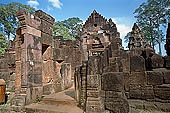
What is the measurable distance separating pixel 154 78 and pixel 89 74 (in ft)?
6.44

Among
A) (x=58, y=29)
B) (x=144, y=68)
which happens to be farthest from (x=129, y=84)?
(x=58, y=29)

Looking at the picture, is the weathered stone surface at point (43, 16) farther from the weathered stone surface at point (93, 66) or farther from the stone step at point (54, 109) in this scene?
the stone step at point (54, 109)

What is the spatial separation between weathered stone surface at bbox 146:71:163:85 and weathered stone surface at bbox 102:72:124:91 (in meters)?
0.93

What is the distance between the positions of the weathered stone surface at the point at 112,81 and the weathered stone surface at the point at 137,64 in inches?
29.7

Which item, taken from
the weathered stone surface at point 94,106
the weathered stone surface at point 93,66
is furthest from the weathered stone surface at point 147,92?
the weathered stone surface at point 93,66

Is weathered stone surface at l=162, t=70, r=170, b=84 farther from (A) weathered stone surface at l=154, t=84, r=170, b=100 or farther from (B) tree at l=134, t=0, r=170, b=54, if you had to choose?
(B) tree at l=134, t=0, r=170, b=54

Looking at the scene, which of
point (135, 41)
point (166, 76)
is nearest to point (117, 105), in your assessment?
point (166, 76)

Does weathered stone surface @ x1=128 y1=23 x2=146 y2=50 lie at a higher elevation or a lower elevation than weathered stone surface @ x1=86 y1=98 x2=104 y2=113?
higher

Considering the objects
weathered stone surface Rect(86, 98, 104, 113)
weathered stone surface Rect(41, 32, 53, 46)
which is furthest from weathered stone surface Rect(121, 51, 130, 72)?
weathered stone surface Rect(41, 32, 53, 46)

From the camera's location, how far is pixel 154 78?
147 inches

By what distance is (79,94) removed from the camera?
14.0 ft

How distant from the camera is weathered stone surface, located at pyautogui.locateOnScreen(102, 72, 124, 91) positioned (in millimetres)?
3549

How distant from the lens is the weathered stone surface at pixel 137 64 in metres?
3.95

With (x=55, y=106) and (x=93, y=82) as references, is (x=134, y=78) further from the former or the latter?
(x=55, y=106)
